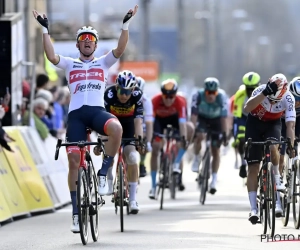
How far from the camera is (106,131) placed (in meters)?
13.6

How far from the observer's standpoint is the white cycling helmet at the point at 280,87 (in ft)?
45.4

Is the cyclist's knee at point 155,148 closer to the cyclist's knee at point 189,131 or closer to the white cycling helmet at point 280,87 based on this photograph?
the cyclist's knee at point 189,131

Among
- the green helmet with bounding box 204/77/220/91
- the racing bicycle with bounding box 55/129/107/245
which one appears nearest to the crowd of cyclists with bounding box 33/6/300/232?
the racing bicycle with bounding box 55/129/107/245

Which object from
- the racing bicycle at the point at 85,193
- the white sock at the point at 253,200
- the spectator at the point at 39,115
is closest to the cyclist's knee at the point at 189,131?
the spectator at the point at 39,115

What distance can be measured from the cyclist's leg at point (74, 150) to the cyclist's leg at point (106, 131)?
0.14 m

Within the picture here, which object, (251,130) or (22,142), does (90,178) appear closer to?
(251,130)

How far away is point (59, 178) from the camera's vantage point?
20.4 meters

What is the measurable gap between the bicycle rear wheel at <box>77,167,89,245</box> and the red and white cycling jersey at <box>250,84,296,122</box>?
7.93 feet

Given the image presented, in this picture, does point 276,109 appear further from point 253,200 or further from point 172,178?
point 172,178

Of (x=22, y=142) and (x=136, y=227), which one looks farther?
(x=22, y=142)

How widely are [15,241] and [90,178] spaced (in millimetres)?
1208

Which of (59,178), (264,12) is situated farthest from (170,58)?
(59,178)

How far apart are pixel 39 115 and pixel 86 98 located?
8.37 metres

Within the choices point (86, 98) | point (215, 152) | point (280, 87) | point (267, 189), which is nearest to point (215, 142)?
point (215, 152)
